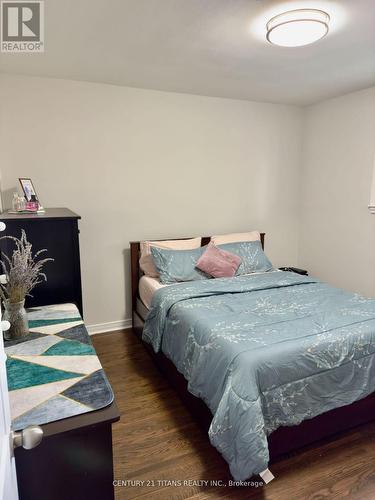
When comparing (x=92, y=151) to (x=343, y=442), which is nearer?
(x=343, y=442)

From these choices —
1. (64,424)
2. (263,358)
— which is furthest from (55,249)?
(263,358)

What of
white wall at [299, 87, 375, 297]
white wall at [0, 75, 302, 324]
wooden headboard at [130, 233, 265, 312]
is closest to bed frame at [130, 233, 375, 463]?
wooden headboard at [130, 233, 265, 312]

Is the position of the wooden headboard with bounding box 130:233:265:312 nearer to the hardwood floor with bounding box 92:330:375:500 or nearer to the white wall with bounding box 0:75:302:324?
the white wall with bounding box 0:75:302:324

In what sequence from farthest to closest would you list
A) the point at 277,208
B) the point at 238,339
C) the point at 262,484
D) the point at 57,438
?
the point at 277,208 → the point at 238,339 → the point at 262,484 → the point at 57,438

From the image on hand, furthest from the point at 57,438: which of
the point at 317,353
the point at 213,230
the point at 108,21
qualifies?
the point at 213,230

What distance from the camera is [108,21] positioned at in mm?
1910

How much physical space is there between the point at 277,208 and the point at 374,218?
116 cm

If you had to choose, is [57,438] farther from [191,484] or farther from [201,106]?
[201,106]

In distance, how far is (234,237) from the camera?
3740 millimetres

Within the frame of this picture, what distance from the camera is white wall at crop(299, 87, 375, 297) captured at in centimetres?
345

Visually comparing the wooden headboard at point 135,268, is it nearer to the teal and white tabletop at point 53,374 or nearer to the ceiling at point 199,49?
the ceiling at point 199,49

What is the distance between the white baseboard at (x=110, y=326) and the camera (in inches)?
136

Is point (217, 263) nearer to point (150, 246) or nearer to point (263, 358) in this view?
point (150, 246)

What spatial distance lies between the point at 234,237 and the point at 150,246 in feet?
3.26
